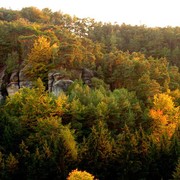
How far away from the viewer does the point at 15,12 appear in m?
94.5

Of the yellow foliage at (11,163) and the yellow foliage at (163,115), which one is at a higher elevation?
the yellow foliage at (163,115)

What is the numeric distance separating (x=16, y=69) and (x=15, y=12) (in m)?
39.3

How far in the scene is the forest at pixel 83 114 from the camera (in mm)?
42531

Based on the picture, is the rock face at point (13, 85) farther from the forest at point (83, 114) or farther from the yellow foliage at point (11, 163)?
the yellow foliage at point (11, 163)

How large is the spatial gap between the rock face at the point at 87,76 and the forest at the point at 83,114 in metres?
0.61

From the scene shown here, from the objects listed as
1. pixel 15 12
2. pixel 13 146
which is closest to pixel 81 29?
pixel 15 12

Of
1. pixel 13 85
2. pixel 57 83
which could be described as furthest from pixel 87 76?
pixel 13 85

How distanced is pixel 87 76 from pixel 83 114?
478 inches

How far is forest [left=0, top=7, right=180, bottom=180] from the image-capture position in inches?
1674

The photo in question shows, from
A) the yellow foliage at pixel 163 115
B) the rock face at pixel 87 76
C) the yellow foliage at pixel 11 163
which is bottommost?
the yellow foliage at pixel 11 163

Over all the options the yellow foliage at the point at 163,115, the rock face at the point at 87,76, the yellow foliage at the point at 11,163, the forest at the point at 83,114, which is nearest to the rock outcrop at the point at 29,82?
the rock face at the point at 87,76

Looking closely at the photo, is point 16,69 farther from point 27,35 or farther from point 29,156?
point 29,156

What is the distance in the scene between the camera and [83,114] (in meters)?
49.2

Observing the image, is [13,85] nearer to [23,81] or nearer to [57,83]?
[23,81]
